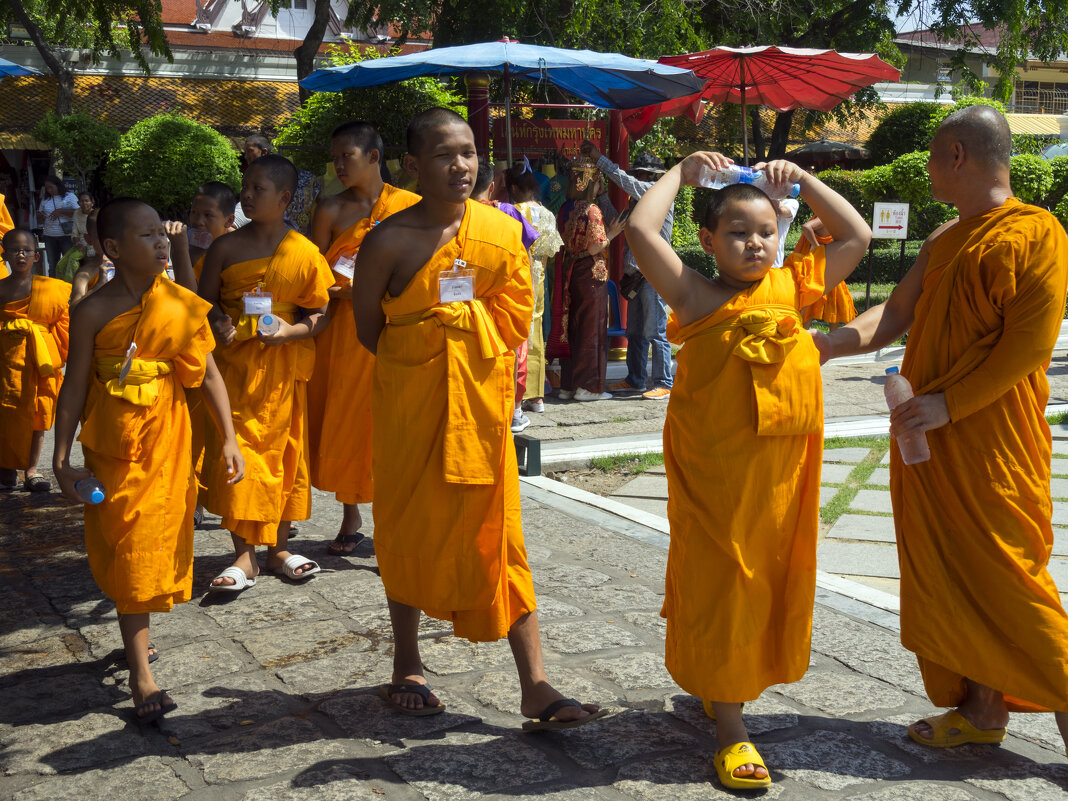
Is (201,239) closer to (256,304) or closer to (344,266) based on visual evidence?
(344,266)

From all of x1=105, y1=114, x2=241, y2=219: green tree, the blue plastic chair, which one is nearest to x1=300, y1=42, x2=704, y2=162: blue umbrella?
the blue plastic chair

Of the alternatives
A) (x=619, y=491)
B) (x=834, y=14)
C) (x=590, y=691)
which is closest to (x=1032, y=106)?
(x=834, y=14)

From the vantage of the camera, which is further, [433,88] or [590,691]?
[433,88]

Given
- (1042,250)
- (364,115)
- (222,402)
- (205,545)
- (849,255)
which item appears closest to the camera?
(1042,250)

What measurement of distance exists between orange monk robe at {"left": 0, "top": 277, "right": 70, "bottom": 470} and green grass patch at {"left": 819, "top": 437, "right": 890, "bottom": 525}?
4.50 m

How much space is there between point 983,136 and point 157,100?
23.3 meters

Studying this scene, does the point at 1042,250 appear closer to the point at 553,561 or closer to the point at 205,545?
the point at 553,561

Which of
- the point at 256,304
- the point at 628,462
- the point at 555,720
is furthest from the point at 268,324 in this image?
the point at 628,462

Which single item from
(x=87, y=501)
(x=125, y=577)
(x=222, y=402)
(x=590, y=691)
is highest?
(x=222, y=402)

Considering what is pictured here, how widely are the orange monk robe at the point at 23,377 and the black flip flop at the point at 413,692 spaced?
12.5ft

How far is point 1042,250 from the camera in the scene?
2912 millimetres

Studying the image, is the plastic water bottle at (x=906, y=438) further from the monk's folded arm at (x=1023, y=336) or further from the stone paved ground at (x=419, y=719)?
the stone paved ground at (x=419, y=719)

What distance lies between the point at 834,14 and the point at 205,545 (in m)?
19.5

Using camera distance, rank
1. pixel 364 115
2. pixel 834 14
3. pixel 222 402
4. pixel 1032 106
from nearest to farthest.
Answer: pixel 222 402 → pixel 364 115 → pixel 834 14 → pixel 1032 106
